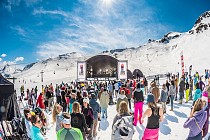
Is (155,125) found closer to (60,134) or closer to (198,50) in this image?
(60,134)

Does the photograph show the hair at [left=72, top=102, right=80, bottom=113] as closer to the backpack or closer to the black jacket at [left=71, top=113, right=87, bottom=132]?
the black jacket at [left=71, top=113, right=87, bottom=132]

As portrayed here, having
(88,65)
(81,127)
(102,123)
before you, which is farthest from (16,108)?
(88,65)

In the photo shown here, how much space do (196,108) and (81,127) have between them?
7.85 ft

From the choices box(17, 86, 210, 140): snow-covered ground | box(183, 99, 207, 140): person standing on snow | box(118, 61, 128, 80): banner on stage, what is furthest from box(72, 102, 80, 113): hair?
box(118, 61, 128, 80): banner on stage

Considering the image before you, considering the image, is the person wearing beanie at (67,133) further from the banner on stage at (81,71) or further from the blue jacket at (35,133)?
the banner on stage at (81,71)

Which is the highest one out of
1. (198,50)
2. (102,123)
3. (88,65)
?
(198,50)

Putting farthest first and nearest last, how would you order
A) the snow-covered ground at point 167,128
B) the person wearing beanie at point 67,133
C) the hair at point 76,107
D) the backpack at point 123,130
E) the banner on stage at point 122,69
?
the banner on stage at point 122,69 → the snow-covered ground at point 167,128 → the hair at point 76,107 → the backpack at point 123,130 → the person wearing beanie at point 67,133

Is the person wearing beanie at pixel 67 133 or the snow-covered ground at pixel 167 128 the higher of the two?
the person wearing beanie at pixel 67 133

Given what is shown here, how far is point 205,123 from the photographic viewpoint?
15.4 feet

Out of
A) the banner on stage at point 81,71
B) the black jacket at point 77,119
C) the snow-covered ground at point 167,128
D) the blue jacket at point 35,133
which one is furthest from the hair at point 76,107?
the banner on stage at point 81,71

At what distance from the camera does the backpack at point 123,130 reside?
3973 mm

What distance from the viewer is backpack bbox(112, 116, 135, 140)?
3.97m

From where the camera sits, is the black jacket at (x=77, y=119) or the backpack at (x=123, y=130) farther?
the black jacket at (x=77, y=119)

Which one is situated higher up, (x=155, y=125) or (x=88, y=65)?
(x=88, y=65)
